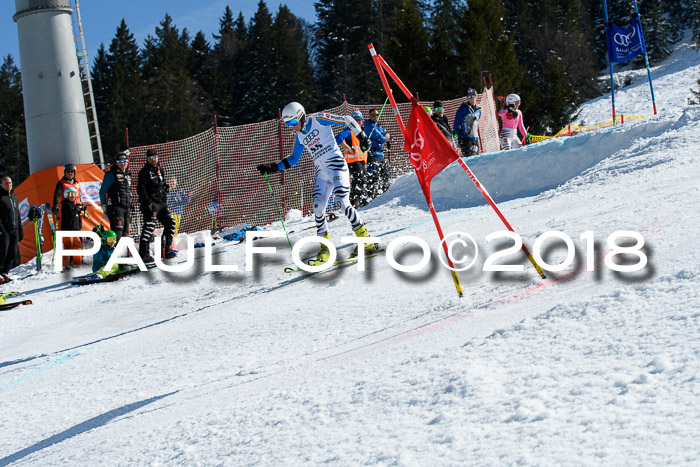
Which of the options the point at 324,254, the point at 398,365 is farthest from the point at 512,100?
the point at 398,365

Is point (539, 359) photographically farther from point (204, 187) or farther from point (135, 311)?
point (204, 187)

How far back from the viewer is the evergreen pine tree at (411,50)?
32.4 m

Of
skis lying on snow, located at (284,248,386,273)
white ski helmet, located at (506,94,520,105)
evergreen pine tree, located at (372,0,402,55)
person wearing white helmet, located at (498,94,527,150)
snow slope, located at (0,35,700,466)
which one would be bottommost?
snow slope, located at (0,35,700,466)

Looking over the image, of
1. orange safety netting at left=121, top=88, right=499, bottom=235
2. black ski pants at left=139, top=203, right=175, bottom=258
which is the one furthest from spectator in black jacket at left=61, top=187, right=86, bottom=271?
orange safety netting at left=121, top=88, right=499, bottom=235

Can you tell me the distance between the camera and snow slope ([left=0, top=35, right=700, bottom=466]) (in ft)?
8.22

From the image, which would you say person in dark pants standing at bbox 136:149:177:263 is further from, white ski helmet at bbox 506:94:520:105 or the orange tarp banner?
white ski helmet at bbox 506:94:520:105

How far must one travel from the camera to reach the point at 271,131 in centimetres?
1609

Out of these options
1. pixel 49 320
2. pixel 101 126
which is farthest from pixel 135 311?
pixel 101 126

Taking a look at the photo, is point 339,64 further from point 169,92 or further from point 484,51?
point 484,51

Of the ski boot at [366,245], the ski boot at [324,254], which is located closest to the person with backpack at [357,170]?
the ski boot at [324,254]

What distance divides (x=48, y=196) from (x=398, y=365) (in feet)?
46.9

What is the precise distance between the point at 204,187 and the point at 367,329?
37.0 feet

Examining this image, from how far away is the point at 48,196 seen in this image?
15.5 m

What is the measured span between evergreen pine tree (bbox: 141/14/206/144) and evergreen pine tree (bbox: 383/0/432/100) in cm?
1895
